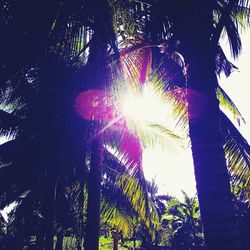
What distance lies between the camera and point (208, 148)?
3836 millimetres

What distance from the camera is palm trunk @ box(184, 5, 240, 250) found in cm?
349

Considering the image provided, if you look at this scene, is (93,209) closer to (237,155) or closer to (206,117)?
(237,155)

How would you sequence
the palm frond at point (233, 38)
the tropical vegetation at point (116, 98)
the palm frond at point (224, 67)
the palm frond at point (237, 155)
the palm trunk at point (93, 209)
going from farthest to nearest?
the palm frond at point (224, 67), the palm trunk at point (93, 209), the palm frond at point (233, 38), the palm frond at point (237, 155), the tropical vegetation at point (116, 98)

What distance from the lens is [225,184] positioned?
3684 mm

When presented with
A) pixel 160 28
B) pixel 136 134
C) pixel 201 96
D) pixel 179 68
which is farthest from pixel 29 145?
pixel 201 96

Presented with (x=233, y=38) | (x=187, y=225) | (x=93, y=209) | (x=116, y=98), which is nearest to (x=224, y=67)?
(x=233, y=38)

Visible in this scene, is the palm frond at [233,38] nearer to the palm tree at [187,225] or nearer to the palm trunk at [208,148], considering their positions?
the palm trunk at [208,148]

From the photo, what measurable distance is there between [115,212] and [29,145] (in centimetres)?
410

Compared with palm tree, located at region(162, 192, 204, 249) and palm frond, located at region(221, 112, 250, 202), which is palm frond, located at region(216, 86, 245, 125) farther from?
palm tree, located at region(162, 192, 204, 249)

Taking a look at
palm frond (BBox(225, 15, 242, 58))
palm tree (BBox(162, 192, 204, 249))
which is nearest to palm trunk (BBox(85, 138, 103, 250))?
palm frond (BBox(225, 15, 242, 58))

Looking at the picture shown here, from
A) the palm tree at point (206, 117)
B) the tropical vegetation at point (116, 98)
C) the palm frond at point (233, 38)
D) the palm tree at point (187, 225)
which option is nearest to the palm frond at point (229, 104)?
the tropical vegetation at point (116, 98)

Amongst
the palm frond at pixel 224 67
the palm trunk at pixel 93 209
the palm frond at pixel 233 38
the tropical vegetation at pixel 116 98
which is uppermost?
the palm frond at pixel 224 67

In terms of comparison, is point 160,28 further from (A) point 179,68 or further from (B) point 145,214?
(B) point 145,214

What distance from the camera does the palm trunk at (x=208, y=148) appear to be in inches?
137
